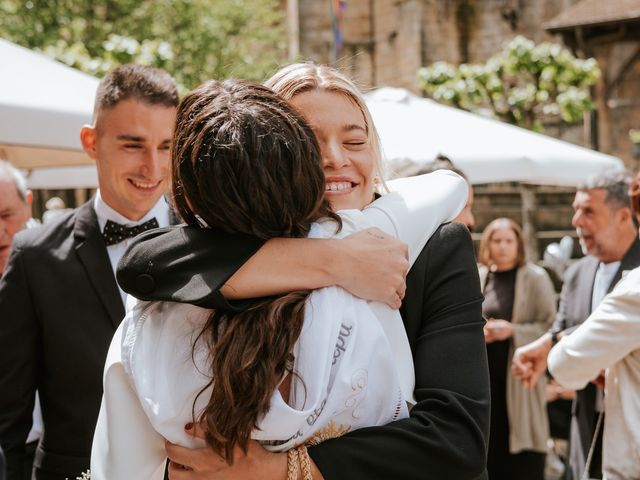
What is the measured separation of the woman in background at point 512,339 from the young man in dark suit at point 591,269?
2.77 feet

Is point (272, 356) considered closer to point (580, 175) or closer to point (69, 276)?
point (69, 276)

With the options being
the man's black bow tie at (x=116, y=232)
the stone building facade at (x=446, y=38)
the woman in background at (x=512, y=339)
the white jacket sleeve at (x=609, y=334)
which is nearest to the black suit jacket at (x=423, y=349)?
the man's black bow tie at (x=116, y=232)

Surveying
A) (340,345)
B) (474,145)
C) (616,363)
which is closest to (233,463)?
(340,345)

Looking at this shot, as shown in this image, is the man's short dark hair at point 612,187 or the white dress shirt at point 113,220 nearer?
the white dress shirt at point 113,220

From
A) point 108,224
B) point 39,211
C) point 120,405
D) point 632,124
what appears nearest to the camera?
point 120,405

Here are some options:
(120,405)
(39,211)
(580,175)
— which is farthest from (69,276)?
(39,211)

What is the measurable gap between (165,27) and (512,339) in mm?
18740

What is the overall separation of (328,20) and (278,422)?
3123cm

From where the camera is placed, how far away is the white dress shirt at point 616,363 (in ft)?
11.0

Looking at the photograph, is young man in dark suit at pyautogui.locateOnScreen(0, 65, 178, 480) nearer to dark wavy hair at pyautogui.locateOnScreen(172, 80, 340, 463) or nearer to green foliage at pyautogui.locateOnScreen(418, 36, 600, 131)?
dark wavy hair at pyautogui.locateOnScreen(172, 80, 340, 463)

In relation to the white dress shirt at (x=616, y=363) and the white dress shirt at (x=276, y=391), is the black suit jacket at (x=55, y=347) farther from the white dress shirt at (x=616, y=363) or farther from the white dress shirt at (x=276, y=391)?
the white dress shirt at (x=616, y=363)

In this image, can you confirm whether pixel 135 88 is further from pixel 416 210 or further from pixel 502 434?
pixel 502 434

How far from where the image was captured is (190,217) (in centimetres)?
168

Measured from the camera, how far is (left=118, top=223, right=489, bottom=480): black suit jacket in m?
1.59
